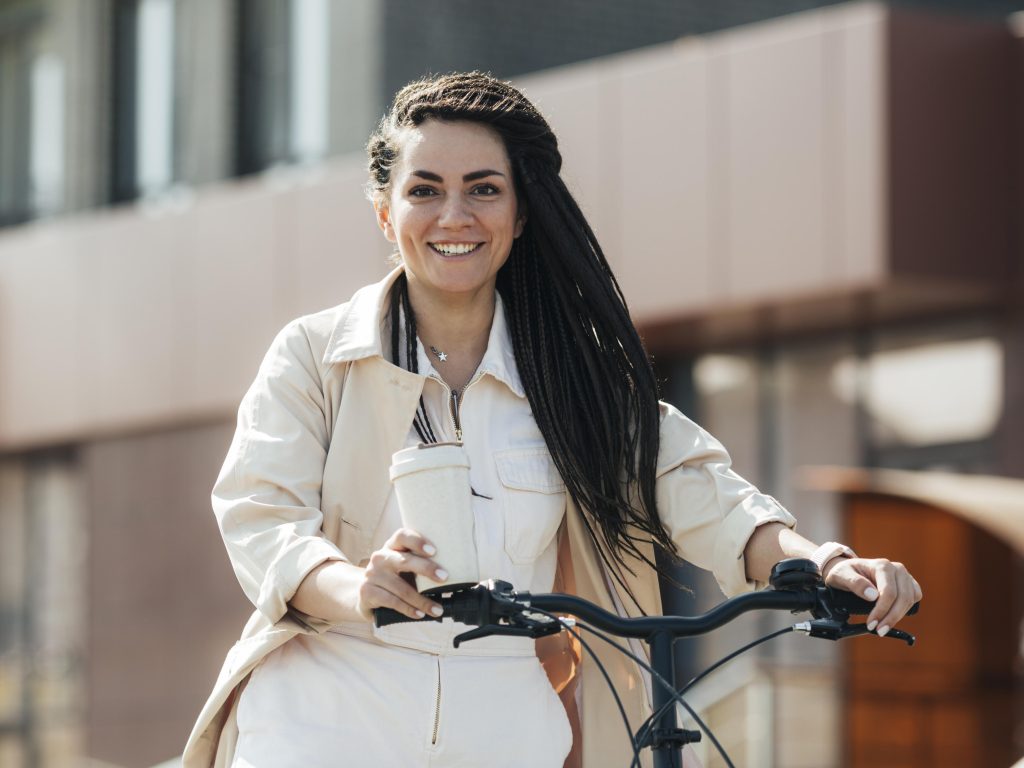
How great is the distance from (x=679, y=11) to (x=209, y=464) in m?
5.56

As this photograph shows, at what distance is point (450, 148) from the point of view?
12.1 ft

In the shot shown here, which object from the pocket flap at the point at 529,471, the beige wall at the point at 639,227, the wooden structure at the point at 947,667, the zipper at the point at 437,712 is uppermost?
the beige wall at the point at 639,227

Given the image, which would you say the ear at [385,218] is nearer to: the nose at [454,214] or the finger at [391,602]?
the nose at [454,214]

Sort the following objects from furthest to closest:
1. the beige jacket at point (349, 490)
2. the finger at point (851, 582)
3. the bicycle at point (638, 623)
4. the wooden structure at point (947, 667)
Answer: the wooden structure at point (947, 667) < the beige jacket at point (349, 490) < the finger at point (851, 582) < the bicycle at point (638, 623)

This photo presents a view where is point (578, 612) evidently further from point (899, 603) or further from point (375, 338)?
point (375, 338)

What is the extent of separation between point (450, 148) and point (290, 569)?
88 cm

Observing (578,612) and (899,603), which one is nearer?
(578,612)

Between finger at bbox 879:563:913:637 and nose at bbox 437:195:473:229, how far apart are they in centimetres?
105

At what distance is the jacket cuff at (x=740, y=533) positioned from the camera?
3.52 meters

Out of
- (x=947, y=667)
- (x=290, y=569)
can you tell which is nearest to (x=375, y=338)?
(x=290, y=569)

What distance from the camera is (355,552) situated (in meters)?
3.62

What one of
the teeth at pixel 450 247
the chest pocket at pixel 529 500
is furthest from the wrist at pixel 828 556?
the teeth at pixel 450 247

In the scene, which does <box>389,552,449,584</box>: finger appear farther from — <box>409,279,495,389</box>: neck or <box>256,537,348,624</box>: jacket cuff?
<box>409,279,495,389</box>: neck

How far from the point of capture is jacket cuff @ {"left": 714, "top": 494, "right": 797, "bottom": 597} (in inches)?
138
